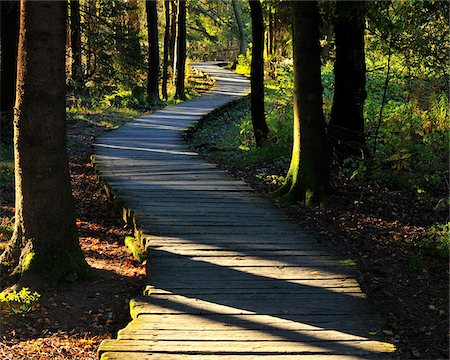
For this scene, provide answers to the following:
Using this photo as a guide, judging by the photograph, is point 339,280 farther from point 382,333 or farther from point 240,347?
point 240,347

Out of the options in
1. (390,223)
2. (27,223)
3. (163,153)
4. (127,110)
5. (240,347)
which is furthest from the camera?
(127,110)

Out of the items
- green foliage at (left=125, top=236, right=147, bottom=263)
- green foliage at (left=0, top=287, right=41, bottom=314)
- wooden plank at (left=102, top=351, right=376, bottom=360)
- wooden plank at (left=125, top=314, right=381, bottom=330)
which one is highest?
wooden plank at (left=125, top=314, right=381, bottom=330)

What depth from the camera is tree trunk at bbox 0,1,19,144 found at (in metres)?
14.0

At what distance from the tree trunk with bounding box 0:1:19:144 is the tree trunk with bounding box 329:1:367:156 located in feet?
26.9

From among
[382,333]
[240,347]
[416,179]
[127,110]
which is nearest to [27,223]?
[240,347]

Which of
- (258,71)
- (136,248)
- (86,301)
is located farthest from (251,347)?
(258,71)

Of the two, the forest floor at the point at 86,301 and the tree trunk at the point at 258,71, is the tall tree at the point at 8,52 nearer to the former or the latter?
the forest floor at the point at 86,301

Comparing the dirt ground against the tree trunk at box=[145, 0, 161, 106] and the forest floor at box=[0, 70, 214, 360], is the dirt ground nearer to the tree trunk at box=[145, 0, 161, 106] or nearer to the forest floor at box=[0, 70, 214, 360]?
the forest floor at box=[0, 70, 214, 360]

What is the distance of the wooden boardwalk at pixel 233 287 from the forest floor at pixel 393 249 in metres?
0.32

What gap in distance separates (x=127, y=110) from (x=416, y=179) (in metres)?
14.4

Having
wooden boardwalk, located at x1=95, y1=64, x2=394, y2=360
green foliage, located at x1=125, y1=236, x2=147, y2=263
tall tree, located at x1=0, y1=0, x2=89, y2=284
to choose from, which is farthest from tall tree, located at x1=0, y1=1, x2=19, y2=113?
tall tree, located at x1=0, y1=0, x2=89, y2=284

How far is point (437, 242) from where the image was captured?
274 inches

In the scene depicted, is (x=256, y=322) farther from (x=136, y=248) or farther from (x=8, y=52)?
(x=8, y=52)

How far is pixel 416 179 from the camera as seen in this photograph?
9945mm
